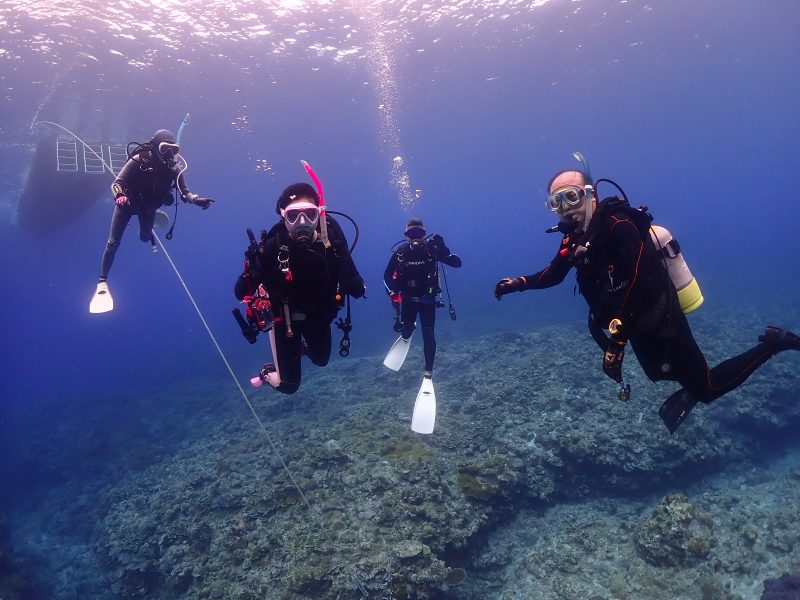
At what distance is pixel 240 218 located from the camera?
274 feet

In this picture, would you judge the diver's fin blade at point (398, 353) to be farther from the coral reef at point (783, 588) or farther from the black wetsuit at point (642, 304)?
the coral reef at point (783, 588)

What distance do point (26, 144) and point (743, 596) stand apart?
36305 millimetres

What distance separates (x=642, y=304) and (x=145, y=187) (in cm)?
838

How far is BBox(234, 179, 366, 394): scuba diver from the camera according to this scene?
4.38 metres

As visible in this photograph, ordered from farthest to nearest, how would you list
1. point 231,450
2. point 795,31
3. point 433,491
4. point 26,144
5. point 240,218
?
point 240,218, point 795,31, point 26,144, point 231,450, point 433,491

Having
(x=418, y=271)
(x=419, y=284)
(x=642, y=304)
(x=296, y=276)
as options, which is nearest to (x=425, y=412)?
(x=419, y=284)

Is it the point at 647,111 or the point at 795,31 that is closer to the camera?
the point at 795,31

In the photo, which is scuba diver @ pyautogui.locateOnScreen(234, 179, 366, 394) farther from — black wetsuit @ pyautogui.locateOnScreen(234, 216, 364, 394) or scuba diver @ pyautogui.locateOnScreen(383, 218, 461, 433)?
scuba diver @ pyautogui.locateOnScreen(383, 218, 461, 433)

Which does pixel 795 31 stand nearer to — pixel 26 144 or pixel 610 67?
pixel 610 67

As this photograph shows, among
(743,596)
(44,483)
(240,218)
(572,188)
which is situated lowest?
(44,483)

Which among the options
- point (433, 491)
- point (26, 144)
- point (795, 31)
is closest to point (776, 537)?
point (433, 491)

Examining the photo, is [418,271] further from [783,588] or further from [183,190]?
[783,588]

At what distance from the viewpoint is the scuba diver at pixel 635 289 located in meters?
4.06

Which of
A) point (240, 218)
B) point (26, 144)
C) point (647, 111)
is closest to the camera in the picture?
point (26, 144)
